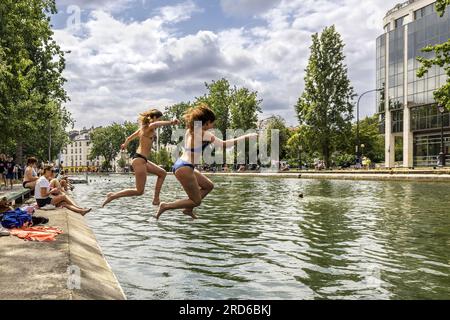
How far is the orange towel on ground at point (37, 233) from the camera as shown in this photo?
1147 centimetres

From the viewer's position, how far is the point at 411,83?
3226 inches

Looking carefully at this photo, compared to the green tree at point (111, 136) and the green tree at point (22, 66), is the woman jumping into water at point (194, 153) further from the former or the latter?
the green tree at point (22, 66)

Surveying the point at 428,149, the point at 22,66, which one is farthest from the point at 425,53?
the point at 22,66

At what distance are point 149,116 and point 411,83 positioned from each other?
3346 inches

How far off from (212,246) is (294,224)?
244 inches

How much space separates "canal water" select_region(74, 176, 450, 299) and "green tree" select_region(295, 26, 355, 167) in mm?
56715

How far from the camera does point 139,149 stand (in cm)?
503

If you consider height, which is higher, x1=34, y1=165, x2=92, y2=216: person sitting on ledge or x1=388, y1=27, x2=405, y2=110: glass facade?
x1=388, y1=27, x2=405, y2=110: glass facade

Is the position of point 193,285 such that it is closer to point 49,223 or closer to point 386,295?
point 386,295

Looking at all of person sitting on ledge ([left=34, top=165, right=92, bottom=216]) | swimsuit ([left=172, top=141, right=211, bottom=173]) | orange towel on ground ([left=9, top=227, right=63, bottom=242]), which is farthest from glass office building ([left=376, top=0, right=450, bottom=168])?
swimsuit ([left=172, top=141, right=211, bottom=173])

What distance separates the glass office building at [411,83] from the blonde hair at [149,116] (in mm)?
76493

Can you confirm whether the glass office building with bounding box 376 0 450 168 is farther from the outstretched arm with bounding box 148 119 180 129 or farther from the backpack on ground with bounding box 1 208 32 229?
the outstretched arm with bounding box 148 119 180 129

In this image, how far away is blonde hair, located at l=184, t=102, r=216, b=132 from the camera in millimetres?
4767

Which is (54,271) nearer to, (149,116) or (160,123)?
(149,116)
